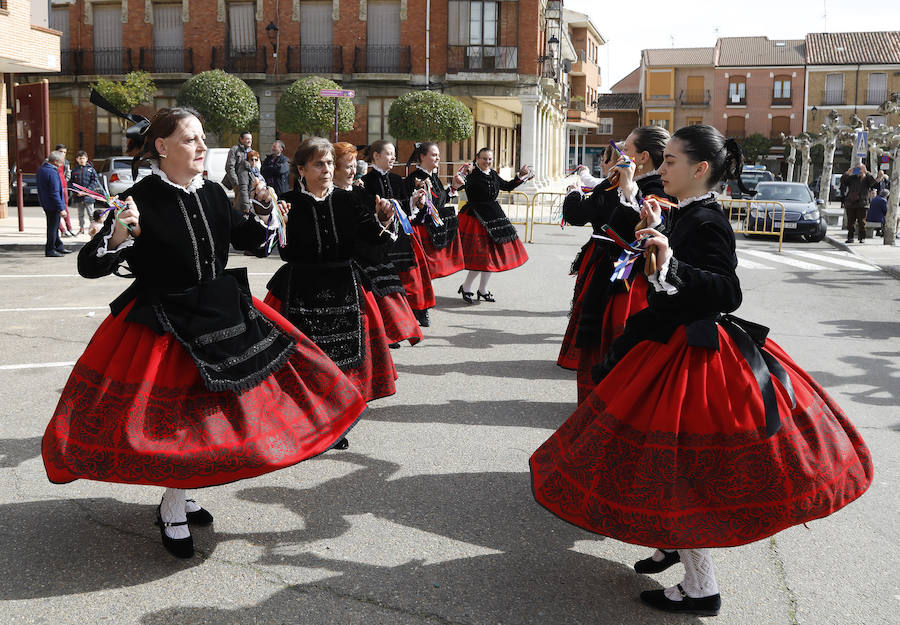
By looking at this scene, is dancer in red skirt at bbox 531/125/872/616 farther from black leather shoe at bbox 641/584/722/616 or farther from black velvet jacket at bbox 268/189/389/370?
black velvet jacket at bbox 268/189/389/370

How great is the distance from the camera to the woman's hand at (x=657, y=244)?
3115 mm

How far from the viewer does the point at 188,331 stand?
3.66 meters

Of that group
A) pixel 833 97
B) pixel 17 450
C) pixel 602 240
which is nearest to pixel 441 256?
pixel 602 240

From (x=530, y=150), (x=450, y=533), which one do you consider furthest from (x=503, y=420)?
(x=530, y=150)

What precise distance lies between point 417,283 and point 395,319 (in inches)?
99.2

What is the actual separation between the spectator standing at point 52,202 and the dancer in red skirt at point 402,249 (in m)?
8.24

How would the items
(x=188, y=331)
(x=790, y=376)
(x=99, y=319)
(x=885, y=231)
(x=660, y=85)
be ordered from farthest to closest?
(x=660, y=85), (x=885, y=231), (x=99, y=319), (x=188, y=331), (x=790, y=376)

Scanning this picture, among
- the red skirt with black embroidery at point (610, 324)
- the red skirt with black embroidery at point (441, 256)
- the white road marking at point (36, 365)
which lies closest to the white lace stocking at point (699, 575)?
the red skirt with black embroidery at point (610, 324)

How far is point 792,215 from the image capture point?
2127cm

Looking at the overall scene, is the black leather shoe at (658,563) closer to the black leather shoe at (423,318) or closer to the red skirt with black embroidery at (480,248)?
the black leather shoe at (423,318)

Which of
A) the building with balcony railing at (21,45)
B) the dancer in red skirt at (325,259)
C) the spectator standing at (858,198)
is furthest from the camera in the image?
the spectator standing at (858,198)

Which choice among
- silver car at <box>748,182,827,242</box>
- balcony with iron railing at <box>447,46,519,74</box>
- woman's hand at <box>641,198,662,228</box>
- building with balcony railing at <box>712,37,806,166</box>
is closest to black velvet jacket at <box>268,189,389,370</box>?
woman's hand at <box>641,198,662,228</box>

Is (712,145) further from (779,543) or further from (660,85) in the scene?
(660,85)

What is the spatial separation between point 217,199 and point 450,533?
179cm
